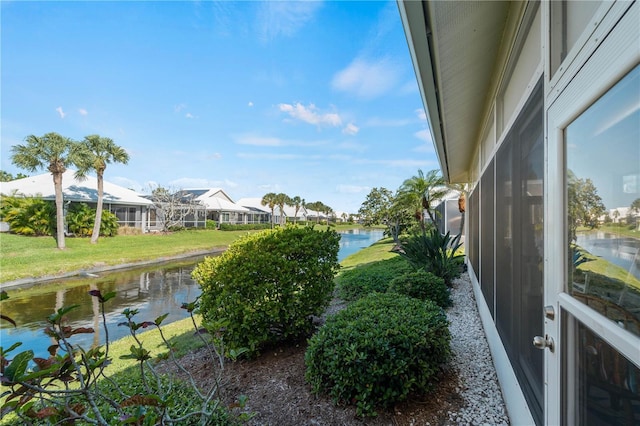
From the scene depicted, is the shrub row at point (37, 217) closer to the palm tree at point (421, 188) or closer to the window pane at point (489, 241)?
the palm tree at point (421, 188)

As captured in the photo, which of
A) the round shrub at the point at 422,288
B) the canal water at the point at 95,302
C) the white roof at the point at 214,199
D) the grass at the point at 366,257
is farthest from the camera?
the white roof at the point at 214,199

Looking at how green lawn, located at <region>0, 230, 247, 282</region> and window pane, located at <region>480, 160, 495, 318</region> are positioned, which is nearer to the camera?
window pane, located at <region>480, 160, 495, 318</region>

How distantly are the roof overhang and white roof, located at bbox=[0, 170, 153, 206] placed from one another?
23.5 m

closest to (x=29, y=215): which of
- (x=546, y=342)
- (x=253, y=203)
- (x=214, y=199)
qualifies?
(x=214, y=199)

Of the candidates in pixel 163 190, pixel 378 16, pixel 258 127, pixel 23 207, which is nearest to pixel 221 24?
pixel 378 16

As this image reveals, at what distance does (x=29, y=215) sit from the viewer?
59.8ft

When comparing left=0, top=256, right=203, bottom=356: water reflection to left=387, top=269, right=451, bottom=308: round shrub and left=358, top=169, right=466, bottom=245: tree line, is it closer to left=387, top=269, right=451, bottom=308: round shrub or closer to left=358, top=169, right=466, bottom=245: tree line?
left=387, top=269, right=451, bottom=308: round shrub

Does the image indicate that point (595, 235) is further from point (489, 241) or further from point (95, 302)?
point (95, 302)

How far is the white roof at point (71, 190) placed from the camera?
65.8ft

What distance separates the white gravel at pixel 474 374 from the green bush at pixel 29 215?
896 inches

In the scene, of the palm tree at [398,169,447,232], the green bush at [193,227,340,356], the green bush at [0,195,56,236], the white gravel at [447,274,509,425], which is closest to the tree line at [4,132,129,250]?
the green bush at [0,195,56,236]

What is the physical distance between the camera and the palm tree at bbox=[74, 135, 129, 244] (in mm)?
16438

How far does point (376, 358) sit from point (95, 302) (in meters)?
7.88

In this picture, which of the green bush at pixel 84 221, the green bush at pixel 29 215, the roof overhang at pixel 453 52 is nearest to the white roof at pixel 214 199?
the green bush at pixel 84 221
